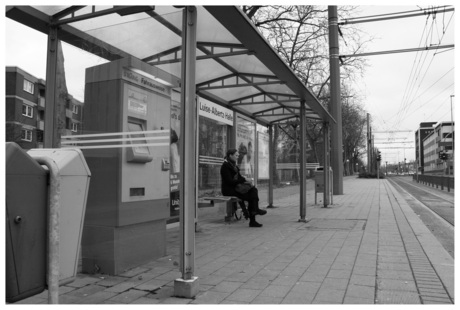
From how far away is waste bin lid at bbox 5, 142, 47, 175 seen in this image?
7.23 feet

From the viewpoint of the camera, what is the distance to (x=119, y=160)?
4.28m

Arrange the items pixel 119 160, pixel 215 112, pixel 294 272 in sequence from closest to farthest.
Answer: pixel 119 160 < pixel 294 272 < pixel 215 112

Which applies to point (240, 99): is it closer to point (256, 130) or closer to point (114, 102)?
point (256, 130)

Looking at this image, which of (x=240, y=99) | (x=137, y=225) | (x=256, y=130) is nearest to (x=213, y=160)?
(x=240, y=99)

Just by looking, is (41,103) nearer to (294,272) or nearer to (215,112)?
(294,272)

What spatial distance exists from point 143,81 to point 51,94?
3.49 feet

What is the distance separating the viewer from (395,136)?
4725 centimetres

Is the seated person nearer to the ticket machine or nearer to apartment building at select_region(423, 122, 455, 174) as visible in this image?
the ticket machine

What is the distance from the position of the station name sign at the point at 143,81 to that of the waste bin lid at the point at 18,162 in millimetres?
2224

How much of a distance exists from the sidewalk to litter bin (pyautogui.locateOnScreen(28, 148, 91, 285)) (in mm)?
858

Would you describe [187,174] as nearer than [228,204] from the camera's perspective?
Yes

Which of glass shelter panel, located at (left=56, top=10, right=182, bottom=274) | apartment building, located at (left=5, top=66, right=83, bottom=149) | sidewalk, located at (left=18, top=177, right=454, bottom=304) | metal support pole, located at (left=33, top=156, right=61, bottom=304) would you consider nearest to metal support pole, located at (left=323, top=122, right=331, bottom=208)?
sidewalk, located at (left=18, top=177, right=454, bottom=304)

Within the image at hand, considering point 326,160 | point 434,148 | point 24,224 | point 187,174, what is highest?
point 434,148

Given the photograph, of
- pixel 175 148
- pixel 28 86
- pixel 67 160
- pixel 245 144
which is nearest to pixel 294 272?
pixel 175 148
